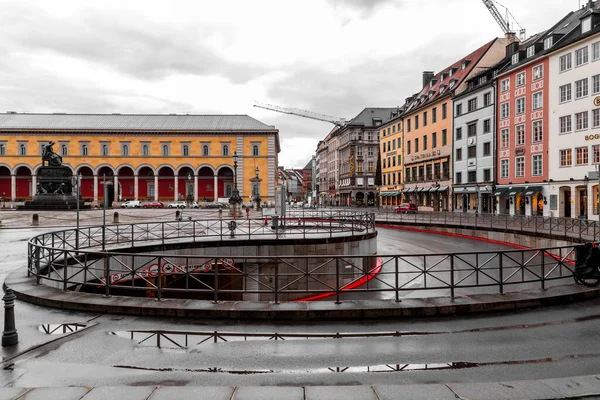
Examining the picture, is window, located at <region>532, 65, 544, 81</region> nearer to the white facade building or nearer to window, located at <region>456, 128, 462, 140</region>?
the white facade building

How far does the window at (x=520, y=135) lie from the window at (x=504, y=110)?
2306mm

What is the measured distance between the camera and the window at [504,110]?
42.3m

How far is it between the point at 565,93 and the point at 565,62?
2.73 m

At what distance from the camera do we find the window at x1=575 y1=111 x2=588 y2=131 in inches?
1287

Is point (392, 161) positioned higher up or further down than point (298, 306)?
higher up

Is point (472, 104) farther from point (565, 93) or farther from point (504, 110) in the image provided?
point (565, 93)

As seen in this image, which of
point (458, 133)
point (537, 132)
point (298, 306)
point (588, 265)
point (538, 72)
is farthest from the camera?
point (458, 133)

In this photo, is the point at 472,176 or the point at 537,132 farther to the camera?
→ the point at 472,176

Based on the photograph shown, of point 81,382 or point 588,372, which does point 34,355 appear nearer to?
point 81,382

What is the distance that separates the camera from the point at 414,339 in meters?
6.77

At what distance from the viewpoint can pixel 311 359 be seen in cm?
596

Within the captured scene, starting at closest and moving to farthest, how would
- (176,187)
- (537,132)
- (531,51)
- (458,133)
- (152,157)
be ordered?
(537,132), (531,51), (458,133), (176,187), (152,157)

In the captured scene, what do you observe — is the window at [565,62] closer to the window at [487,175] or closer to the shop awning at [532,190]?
the shop awning at [532,190]

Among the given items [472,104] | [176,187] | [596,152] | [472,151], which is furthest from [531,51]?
[176,187]
